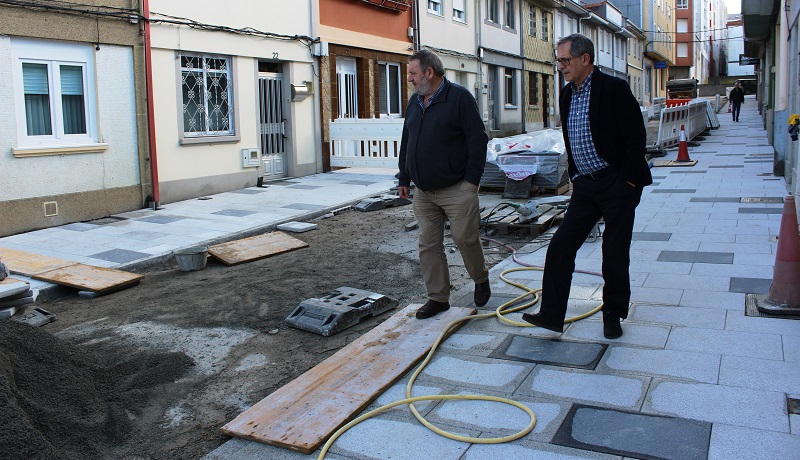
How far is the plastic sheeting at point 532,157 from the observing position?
39.1 feet

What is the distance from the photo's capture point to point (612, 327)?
15.1 ft

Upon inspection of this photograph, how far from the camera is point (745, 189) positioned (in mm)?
11609

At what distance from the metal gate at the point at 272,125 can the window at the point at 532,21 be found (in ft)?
55.2

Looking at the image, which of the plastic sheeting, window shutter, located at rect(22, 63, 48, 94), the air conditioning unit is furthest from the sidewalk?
the air conditioning unit

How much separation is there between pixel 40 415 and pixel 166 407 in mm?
670

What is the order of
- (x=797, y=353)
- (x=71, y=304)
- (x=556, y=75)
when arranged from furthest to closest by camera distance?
(x=556, y=75)
(x=71, y=304)
(x=797, y=353)

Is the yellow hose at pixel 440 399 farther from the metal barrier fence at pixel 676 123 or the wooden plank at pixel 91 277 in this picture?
the metal barrier fence at pixel 676 123

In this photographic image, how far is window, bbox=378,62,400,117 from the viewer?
18.3 m

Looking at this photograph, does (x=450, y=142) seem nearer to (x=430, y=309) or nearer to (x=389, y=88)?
(x=430, y=309)

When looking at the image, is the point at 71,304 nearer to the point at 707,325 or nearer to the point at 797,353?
the point at 707,325

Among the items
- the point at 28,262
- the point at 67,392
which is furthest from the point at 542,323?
the point at 28,262

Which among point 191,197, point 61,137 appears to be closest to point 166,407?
point 61,137

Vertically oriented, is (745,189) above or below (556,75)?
below

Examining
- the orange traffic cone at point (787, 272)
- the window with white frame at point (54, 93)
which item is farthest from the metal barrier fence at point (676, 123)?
the orange traffic cone at point (787, 272)
